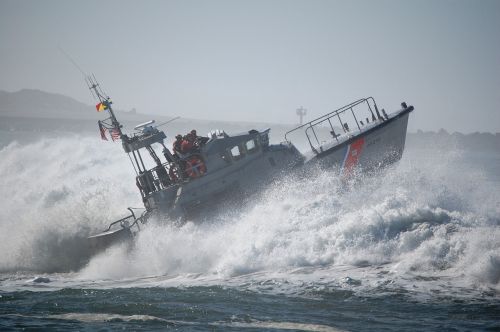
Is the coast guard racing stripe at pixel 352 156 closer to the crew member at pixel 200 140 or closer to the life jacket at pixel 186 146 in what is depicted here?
the crew member at pixel 200 140

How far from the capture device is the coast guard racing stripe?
13.9m

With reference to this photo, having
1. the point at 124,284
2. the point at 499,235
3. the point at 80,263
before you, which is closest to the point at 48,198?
the point at 80,263

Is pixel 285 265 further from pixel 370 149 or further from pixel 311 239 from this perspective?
pixel 370 149

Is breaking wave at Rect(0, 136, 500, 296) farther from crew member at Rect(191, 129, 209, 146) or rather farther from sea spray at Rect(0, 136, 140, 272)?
crew member at Rect(191, 129, 209, 146)

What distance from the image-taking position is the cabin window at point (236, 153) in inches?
525

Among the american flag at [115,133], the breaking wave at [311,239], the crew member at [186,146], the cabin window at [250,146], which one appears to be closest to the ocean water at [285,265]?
the breaking wave at [311,239]

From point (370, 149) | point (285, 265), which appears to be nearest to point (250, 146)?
point (370, 149)

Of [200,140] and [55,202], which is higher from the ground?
[55,202]

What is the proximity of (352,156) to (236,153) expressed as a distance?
159 inches

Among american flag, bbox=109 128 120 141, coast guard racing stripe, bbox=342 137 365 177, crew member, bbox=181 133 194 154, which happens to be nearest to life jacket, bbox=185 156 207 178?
crew member, bbox=181 133 194 154

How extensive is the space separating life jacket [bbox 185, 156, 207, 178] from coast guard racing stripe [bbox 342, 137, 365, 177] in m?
4.84

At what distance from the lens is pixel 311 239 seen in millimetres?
10883

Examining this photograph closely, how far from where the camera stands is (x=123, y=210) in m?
17.5

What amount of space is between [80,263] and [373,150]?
→ 428 inches
